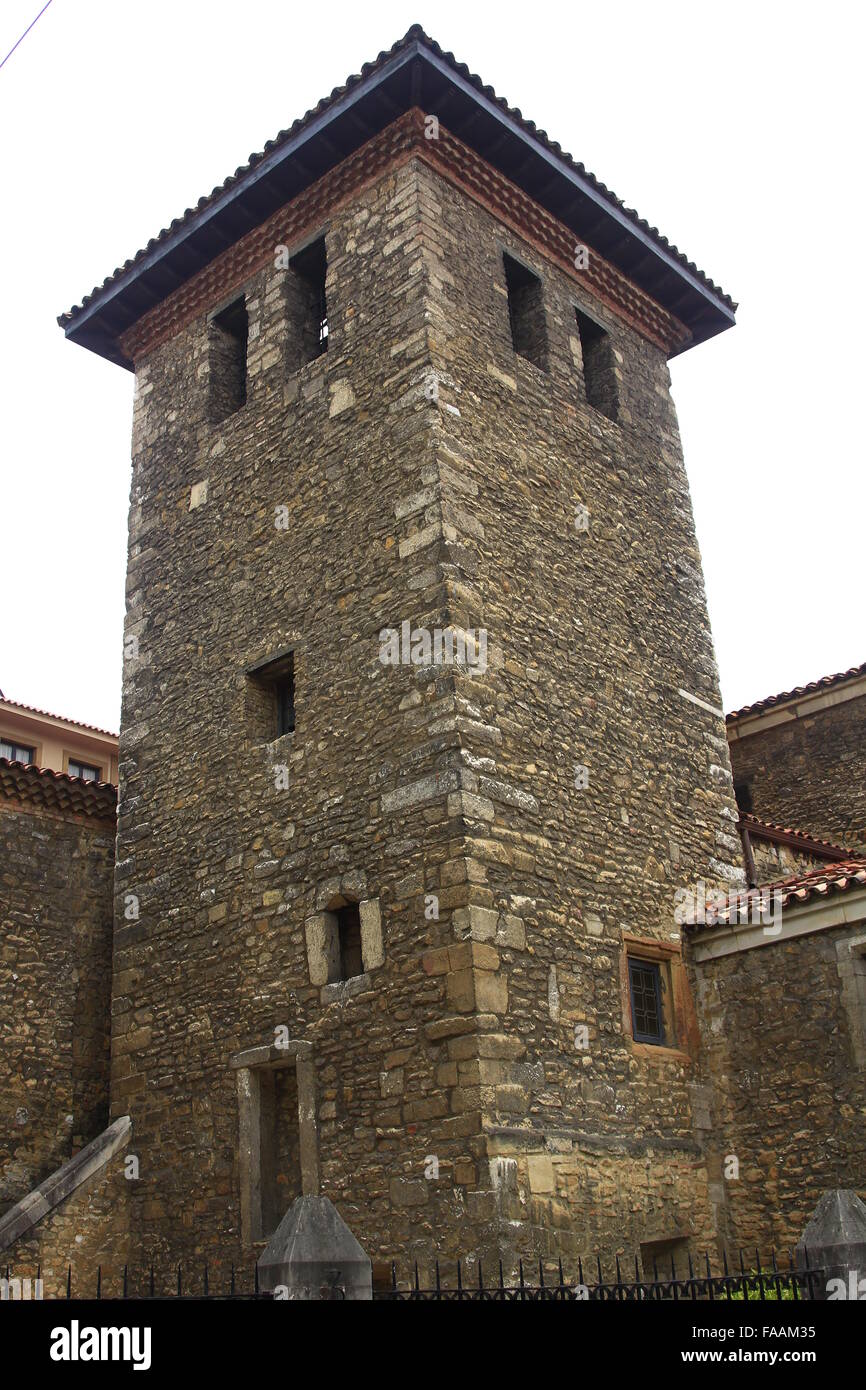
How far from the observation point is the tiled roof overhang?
12.2 m

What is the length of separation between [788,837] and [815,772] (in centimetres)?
305

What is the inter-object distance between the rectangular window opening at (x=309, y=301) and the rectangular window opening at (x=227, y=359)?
81 cm

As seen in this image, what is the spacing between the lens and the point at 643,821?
11.5 m

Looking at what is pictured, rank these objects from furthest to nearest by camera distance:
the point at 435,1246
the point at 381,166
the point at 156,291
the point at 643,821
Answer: the point at 156,291
the point at 381,166
the point at 643,821
the point at 435,1246

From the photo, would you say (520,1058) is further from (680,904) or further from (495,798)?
(680,904)

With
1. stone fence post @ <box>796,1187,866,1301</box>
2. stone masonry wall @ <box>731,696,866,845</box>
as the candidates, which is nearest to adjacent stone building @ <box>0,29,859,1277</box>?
stone fence post @ <box>796,1187,866,1301</box>

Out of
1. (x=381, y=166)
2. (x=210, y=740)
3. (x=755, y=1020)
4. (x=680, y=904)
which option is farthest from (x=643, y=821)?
(x=381, y=166)

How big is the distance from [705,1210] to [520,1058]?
2582 mm

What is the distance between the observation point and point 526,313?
13461mm

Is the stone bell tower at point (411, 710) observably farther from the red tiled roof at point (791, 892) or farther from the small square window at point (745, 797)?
the small square window at point (745, 797)

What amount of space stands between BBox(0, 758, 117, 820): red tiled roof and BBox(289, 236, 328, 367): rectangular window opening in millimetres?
4960

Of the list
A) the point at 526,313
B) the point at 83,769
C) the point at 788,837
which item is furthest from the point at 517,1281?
the point at 83,769

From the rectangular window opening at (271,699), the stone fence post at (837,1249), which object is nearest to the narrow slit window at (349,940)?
the rectangular window opening at (271,699)

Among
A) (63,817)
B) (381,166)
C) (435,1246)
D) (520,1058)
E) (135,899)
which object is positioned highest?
(381,166)
